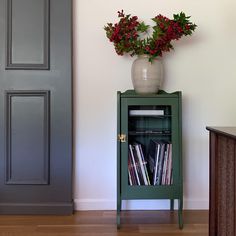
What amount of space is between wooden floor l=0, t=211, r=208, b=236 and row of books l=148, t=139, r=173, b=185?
1.04 ft

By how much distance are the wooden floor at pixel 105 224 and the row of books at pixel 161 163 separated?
0.32 metres

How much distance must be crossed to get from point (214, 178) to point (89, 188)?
3.86 ft

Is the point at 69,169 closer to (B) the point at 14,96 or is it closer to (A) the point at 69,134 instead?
(A) the point at 69,134

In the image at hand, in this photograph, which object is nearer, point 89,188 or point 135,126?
point 135,126

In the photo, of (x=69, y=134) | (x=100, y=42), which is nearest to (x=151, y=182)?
(x=69, y=134)

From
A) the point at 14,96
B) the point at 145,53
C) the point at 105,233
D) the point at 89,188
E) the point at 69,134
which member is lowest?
the point at 105,233

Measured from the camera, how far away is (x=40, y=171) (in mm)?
2350

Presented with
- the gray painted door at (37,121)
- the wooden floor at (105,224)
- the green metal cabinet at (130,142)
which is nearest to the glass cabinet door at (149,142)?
the green metal cabinet at (130,142)

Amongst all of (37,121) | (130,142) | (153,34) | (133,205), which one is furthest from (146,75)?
(133,205)

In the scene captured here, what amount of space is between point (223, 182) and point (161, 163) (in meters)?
0.73

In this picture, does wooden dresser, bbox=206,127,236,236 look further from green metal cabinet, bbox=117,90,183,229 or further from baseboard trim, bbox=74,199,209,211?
baseboard trim, bbox=74,199,209,211

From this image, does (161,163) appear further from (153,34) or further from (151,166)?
(153,34)

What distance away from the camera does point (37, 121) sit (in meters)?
2.34

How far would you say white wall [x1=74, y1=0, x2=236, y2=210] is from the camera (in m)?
2.40
